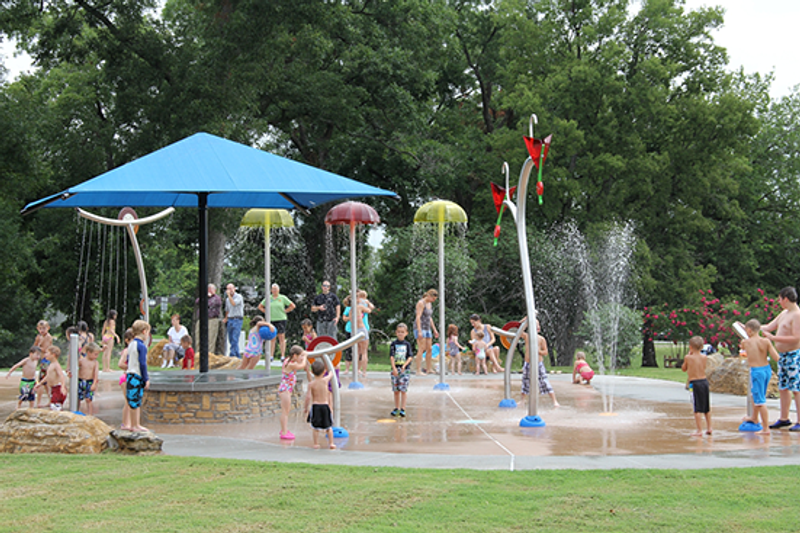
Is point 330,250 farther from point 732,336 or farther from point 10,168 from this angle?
point 732,336

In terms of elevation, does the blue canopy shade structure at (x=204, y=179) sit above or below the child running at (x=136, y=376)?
above

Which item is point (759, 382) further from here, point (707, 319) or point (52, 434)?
point (707, 319)

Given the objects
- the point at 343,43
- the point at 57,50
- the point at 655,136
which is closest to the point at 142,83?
the point at 57,50

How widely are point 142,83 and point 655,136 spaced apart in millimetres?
19234

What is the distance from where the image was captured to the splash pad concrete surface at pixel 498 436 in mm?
7418

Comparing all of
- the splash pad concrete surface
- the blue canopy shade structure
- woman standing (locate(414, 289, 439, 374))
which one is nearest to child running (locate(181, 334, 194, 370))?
the splash pad concrete surface

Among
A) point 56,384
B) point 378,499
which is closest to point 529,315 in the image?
point 378,499

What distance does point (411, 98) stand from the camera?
29625mm

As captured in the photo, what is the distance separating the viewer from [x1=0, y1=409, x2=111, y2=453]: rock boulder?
311 inches

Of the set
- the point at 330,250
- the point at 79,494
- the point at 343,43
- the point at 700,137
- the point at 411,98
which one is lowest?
the point at 79,494

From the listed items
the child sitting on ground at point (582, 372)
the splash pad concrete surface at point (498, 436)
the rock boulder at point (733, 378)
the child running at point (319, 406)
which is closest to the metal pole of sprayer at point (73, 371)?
the splash pad concrete surface at point (498, 436)

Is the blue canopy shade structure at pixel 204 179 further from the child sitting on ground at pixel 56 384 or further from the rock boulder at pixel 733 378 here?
the rock boulder at pixel 733 378

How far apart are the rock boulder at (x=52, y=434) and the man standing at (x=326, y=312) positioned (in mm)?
7661

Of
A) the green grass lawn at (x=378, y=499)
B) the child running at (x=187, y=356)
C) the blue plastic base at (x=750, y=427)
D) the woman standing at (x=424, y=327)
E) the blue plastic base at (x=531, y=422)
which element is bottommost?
the green grass lawn at (x=378, y=499)
